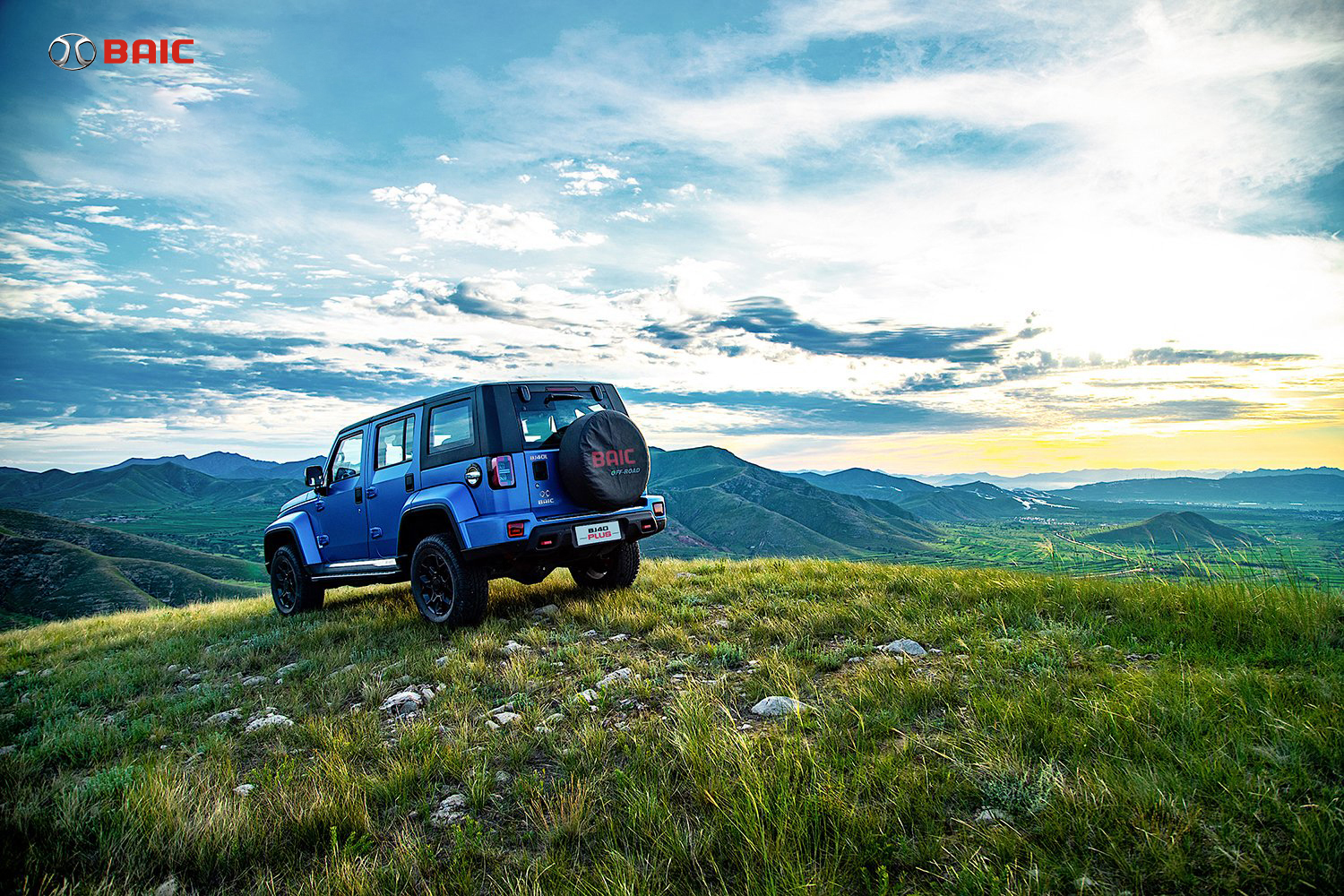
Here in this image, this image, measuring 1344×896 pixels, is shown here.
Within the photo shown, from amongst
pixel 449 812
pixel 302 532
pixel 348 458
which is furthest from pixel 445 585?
pixel 449 812

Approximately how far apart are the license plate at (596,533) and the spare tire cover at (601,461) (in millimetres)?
212

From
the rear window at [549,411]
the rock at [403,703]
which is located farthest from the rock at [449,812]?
the rear window at [549,411]

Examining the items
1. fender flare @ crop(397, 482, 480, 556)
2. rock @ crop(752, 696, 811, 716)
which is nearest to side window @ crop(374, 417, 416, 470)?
fender flare @ crop(397, 482, 480, 556)

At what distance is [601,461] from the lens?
7.23 m

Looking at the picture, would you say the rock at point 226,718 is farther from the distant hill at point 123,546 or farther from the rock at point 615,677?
the distant hill at point 123,546

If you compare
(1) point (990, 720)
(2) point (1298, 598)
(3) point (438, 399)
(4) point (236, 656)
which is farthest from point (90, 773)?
(2) point (1298, 598)

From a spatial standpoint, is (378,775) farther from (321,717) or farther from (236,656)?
(236,656)

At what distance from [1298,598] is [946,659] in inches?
121

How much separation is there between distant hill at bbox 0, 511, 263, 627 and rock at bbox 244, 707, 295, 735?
98.8 m

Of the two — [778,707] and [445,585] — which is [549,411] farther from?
[778,707]

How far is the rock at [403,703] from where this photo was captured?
4800 millimetres

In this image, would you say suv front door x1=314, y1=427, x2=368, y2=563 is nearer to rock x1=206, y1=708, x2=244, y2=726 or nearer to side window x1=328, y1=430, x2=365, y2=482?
side window x1=328, y1=430, x2=365, y2=482

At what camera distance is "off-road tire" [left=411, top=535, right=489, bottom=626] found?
6980mm

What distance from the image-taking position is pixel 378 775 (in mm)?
3518
